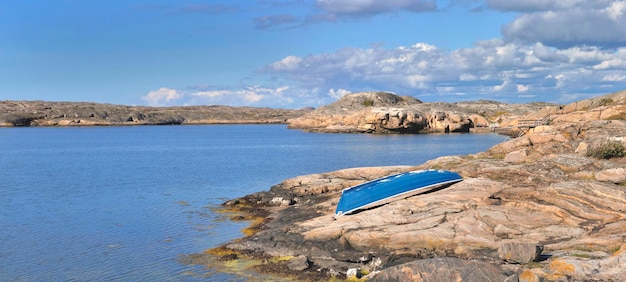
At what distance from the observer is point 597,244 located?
19.9 meters

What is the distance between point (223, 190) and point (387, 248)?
2392 centimetres

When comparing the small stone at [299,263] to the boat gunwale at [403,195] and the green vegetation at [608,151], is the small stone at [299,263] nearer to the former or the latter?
the boat gunwale at [403,195]

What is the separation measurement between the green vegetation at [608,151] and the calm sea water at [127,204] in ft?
63.8

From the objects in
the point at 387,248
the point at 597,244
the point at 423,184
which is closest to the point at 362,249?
the point at 387,248

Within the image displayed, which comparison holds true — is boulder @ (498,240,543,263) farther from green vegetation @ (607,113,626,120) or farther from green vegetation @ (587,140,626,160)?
green vegetation @ (607,113,626,120)

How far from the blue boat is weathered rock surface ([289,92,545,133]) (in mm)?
95057

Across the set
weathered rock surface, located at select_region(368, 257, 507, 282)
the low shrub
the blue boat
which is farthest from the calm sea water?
the low shrub

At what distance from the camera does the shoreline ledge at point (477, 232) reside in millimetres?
17938

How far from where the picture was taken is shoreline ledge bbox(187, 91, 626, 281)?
58.9 feet

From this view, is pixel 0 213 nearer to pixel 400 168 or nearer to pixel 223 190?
pixel 223 190

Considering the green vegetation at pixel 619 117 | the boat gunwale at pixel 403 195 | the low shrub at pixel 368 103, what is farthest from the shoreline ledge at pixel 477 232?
the low shrub at pixel 368 103

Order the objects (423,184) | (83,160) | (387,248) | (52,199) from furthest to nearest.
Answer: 1. (83,160)
2. (52,199)
3. (423,184)
4. (387,248)

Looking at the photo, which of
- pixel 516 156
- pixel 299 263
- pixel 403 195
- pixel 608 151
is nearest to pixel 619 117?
pixel 608 151

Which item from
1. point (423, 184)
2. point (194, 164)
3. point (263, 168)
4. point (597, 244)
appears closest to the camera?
point (597, 244)
